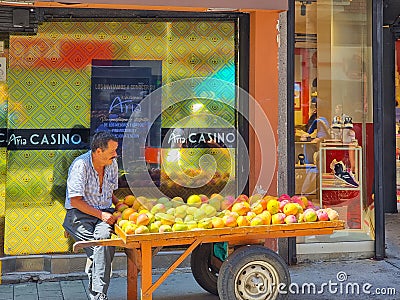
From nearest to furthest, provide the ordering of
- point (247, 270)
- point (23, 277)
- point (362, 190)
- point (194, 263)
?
point (247, 270) < point (194, 263) < point (23, 277) < point (362, 190)

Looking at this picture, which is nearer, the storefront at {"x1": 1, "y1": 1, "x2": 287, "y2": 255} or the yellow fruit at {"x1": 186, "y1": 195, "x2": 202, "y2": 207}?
the yellow fruit at {"x1": 186, "y1": 195, "x2": 202, "y2": 207}

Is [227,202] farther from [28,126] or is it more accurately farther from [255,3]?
[28,126]

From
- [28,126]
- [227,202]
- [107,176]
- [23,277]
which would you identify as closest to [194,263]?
[227,202]

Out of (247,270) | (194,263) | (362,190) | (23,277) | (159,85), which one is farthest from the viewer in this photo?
(362,190)

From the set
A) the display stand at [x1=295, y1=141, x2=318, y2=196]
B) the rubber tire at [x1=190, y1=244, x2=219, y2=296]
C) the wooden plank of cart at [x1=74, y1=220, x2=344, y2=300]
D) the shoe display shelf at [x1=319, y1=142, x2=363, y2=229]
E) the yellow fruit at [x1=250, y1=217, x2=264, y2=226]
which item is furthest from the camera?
the shoe display shelf at [x1=319, y1=142, x2=363, y2=229]

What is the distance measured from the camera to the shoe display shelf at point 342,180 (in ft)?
26.0

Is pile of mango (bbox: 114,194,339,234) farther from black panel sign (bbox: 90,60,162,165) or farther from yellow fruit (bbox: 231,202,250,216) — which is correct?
black panel sign (bbox: 90,60,162,165)

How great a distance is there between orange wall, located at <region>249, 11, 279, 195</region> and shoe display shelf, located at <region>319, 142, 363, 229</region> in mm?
804

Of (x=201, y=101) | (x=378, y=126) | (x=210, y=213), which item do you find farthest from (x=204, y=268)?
(x=378, y=126)

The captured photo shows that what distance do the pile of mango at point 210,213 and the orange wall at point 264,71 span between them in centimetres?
154

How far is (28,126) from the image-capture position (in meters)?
7.17

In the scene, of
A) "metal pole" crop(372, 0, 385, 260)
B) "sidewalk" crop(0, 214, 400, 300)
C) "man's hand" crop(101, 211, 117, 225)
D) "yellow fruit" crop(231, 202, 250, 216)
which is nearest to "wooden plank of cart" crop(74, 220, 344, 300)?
"man's hand" crop(101, 211, 117, 225)

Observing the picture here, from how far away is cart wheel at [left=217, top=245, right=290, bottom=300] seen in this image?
547 cm

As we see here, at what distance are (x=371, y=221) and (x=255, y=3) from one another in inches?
120
